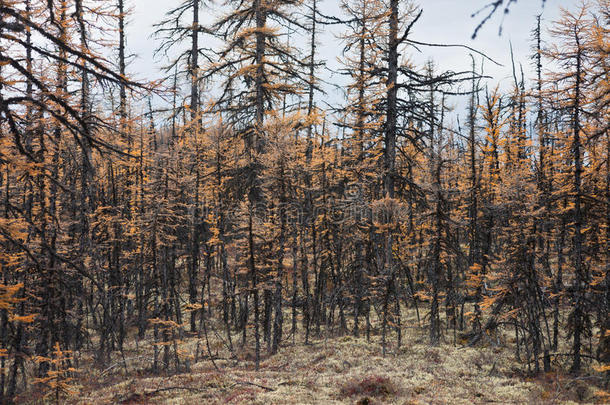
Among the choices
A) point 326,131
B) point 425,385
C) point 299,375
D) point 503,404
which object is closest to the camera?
point 503,404

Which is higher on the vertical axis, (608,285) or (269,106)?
(269,106)

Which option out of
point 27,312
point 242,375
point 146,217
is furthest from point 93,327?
point 242,375

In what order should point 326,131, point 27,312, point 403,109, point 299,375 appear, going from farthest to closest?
point 326,131
point 27,312
point 299,375
point 403,109

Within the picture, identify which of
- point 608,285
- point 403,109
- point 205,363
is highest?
point 403,109

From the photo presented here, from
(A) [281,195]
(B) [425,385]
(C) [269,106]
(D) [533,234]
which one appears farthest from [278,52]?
(B) [425,385]

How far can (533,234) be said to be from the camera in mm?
14508

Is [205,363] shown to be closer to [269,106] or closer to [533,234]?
[269,106]

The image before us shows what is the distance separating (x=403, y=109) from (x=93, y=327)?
27.6 meters

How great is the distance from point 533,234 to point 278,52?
14797mm

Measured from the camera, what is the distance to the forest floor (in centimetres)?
1112

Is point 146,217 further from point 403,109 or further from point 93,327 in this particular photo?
point 93,327

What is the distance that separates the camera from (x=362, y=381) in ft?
39.4

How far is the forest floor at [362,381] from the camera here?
11125 mm

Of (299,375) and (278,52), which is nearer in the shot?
(299,375)
